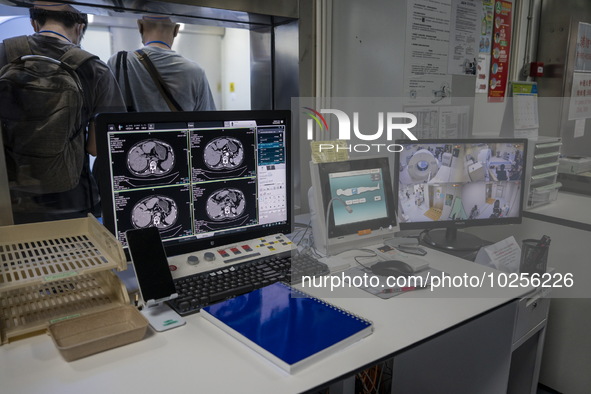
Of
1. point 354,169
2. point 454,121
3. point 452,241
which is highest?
point 454,121

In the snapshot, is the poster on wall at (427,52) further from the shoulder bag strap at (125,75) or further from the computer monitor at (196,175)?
the shoulder bag strap at (125,75)

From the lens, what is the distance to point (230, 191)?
4.56 ft

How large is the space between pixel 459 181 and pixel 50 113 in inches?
57.2

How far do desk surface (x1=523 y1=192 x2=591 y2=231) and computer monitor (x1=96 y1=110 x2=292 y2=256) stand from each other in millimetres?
1169

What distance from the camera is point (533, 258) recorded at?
1.59 metres

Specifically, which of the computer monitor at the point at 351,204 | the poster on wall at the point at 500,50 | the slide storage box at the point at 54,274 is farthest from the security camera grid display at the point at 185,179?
the poster on wall at the point at 500,50

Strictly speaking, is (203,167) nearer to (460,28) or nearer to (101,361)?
(101,361)

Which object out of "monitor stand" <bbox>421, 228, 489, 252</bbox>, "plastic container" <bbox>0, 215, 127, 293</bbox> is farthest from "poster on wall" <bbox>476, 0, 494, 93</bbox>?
"plastic container" <bbox>0, 215, 127, 293</bbox>

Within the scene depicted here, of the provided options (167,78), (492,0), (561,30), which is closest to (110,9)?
(167,78)

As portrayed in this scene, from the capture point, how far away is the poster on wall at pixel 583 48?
291 centimetres

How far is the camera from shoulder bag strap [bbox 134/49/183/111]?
188 centimetres

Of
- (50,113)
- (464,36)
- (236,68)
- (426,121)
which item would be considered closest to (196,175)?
(50,113)

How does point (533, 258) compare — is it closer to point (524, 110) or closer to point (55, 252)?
point (524, 110)

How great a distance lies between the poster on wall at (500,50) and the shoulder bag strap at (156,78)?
1903mm
